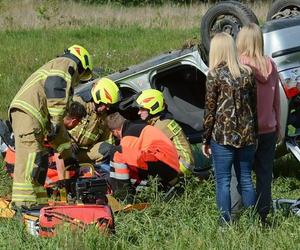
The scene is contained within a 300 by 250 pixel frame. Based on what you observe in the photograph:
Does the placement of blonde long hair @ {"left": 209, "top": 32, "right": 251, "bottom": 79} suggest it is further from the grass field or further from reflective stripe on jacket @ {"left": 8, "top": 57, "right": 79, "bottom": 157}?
reflective stripe on jacket @ {"left": 8, "top": 57, "right": 79, "bottom": 157}

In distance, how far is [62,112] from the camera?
665 cm

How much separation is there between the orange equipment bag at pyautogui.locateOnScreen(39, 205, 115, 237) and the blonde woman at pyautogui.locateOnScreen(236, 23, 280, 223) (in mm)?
1341

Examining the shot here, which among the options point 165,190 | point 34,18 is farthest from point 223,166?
point 34,18

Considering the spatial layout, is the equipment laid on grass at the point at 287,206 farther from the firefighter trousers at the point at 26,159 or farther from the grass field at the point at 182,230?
the firefighter trousers at the point at 26,159

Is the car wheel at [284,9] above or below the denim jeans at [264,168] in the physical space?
above

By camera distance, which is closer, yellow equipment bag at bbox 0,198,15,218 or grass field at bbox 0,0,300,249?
grass field at bbox 0,0,300,249

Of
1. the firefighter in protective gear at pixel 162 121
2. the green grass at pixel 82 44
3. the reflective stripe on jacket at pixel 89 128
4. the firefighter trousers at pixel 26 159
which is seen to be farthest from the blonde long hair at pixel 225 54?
the green grass at pixel 82 44

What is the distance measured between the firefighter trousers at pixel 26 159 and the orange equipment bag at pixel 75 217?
42.9 inches

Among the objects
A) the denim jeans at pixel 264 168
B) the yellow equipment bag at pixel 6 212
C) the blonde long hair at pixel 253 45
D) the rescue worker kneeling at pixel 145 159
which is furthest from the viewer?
the rescue worker kneeling at pixel 145 159

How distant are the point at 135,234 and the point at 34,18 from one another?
17.8m

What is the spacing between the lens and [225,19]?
8273 mm

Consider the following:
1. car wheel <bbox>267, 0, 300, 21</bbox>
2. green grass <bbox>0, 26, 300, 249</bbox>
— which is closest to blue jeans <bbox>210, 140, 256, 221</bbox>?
green grass <bbox>0, 26, 300, 249</bbox>

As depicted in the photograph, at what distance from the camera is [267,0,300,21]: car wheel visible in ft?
29.0

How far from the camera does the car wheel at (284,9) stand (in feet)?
29.0
